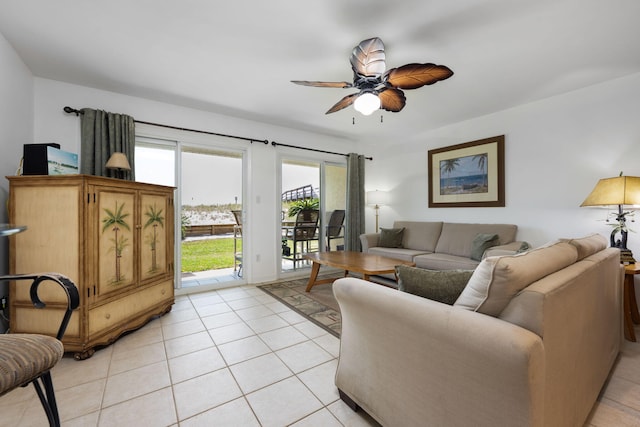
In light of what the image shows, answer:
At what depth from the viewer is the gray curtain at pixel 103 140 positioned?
2.68 meters

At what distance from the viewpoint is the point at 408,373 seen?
42.5 inches

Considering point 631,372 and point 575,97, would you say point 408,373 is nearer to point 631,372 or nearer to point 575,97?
point 631,372

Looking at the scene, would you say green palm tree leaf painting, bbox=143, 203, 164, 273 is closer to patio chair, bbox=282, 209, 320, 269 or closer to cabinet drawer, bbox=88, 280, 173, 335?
cabinet drawer, bbox=88, 280, 173, 335

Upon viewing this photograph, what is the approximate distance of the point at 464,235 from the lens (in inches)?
142

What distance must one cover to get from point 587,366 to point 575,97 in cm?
299

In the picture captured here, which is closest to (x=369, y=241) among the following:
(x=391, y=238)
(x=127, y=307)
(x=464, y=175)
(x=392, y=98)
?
(x=391, y=238)

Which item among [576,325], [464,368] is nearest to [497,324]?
[464,368]

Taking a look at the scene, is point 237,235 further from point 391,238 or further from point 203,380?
point 203,380

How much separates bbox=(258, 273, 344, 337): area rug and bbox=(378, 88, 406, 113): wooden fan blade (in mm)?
2070

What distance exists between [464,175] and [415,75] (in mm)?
2481

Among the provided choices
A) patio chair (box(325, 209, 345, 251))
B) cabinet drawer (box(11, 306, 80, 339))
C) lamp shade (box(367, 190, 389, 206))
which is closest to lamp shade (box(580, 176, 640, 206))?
lamp shade (box(367, 190, 389, 206))

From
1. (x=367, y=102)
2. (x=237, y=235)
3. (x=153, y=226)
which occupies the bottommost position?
(x=237, y=235)

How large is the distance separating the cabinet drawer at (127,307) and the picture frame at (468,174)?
3.87 metres

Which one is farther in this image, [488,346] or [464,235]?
[464,235]
